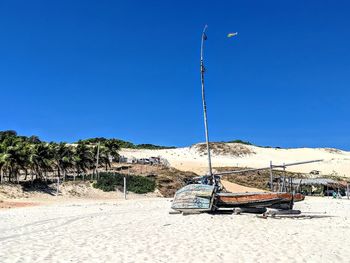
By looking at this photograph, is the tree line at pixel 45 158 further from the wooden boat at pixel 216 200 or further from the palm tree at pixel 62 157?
the wooden boat at pixel 216 200

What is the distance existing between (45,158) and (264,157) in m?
65.4

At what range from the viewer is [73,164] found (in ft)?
158

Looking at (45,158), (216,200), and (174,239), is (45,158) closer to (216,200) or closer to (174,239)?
(216,200)

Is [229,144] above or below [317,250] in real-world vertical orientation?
above

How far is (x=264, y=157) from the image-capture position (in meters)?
100

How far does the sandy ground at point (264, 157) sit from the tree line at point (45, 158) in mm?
22795

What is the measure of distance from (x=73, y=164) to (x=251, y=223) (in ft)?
107

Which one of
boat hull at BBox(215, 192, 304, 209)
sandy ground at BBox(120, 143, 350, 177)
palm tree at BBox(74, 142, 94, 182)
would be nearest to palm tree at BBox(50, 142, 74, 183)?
palm tree at BBox(74, 142, 94, 182)

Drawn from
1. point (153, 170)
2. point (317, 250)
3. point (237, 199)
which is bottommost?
point (317, 250)

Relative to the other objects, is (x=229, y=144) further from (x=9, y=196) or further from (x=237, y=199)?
(x=237, y=199)

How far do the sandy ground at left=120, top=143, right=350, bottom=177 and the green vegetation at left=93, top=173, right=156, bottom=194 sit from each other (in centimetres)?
2541

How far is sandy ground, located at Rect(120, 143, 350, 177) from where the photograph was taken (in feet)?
268

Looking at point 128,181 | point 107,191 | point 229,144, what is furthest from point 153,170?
point 229,144

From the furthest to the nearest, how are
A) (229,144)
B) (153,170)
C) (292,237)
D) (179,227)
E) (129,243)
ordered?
(229,144) → (153,170) → (179,227) → (292,237) → (129,243)
